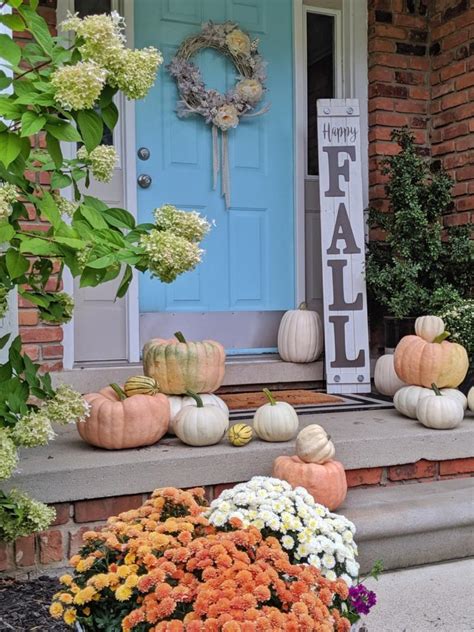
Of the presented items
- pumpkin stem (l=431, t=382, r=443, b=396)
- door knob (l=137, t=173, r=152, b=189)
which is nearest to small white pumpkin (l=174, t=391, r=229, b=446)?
pumpkin stem (l=431, t=382, r=443, b=396)

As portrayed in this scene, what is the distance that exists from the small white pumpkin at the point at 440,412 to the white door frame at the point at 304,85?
1.39 meters

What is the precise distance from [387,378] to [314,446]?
1.33 meters

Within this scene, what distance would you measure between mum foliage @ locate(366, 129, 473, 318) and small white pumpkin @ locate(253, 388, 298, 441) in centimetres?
128

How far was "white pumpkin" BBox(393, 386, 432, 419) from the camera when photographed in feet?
9.62

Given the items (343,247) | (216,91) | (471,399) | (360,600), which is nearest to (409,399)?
(471,399)

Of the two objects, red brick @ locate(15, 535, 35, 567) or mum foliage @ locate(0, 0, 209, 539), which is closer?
mum foliage @ locate(0, 0, 209, 539)

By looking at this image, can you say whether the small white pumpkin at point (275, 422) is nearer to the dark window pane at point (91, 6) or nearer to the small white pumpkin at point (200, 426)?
the small white pumpkin at point (200, 426)

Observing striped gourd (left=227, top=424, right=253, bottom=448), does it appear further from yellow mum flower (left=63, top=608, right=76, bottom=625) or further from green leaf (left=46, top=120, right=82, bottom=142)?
A: green leaf (left=46, top=120, right=82, bottom=142)

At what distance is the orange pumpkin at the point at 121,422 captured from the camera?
93.2 inches

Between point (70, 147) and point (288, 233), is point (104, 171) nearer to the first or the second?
point (70, 147)

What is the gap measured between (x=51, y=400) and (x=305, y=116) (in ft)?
9.24

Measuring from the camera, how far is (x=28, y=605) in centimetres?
183

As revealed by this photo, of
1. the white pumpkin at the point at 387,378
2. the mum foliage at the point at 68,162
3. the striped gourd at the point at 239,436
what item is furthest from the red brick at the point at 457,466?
the mum foliage at the point at 68,162

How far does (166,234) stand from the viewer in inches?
59.1
